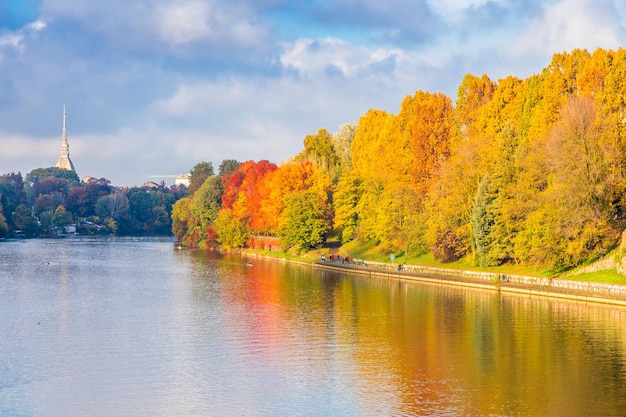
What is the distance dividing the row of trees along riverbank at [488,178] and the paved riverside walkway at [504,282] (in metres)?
2.44

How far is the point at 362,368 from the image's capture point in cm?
4241

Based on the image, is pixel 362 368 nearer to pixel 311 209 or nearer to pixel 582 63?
pixel 582 63

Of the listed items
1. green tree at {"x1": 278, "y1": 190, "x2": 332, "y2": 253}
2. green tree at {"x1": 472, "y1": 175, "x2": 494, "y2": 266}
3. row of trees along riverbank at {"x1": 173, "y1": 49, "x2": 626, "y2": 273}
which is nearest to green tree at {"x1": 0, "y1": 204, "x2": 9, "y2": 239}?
row of trees along riverbank at {"x1": 173, "y1": 49, "x2": 626, "y2": 273}

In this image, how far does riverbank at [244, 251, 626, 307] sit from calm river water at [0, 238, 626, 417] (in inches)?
62.6

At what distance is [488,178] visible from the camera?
7962 centimetres

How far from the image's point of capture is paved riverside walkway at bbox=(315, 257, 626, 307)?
6128 centimetres

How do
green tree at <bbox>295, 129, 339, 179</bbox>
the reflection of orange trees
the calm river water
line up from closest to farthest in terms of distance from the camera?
the calm river water
the reflection of orange trees
green tree at <bbox>295, 129, 339, 179</bbox>

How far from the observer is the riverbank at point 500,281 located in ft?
201

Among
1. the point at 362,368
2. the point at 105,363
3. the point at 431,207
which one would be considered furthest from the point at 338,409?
the point at 431,207

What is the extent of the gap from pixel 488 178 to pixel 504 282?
1168cm

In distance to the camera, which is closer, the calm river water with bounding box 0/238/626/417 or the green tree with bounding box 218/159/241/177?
the calm river water with bounding box 0/238/626/417

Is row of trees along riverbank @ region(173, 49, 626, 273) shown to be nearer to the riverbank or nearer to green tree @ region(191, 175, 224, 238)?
the riverbank

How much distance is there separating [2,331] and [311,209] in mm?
66592

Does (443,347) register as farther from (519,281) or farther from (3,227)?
(3,227)
